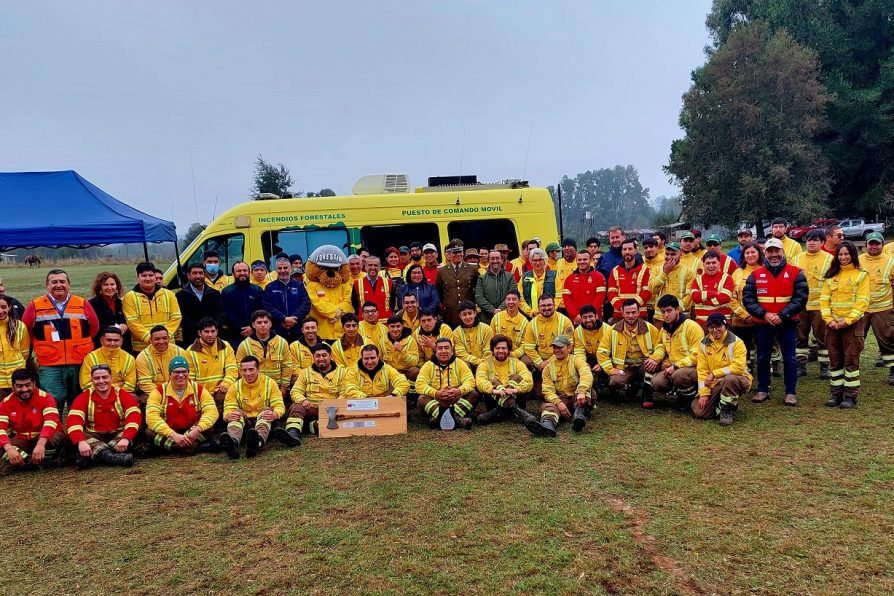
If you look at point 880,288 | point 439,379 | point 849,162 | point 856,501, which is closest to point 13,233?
point 439,379

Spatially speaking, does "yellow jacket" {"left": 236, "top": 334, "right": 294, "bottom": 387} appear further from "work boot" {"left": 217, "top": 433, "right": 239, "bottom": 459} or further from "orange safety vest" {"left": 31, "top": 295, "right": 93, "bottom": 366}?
"orange safety vest" {"left": 31, "top": 295, "right": 93, "bottom": 366}

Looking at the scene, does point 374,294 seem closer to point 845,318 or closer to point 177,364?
point 177,364

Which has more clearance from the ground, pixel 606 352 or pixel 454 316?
pixel 454 316

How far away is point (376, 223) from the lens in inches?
316

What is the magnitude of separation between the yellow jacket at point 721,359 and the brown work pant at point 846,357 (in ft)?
3.39

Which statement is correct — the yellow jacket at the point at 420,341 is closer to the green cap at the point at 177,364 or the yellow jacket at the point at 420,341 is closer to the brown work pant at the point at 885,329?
the green cap at the point at 177,364

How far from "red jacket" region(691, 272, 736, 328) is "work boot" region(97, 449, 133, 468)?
596 cm

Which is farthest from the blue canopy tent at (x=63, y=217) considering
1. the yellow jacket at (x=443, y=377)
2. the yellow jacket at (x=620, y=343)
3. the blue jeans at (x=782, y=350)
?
the blue jeans at (x=782, y=350)

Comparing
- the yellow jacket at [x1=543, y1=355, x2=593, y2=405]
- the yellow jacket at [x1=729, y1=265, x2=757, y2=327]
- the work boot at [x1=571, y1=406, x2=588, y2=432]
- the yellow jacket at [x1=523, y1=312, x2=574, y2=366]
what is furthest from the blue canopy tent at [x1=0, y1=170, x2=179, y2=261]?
the yellow jacket at [x1=729, y1=265, x2=757, y2=327]

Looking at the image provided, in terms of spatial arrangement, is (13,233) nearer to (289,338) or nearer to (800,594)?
(289,338)

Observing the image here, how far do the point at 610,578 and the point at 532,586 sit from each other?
43 cm

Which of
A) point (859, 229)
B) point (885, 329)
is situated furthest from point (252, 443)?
point (859, 229)

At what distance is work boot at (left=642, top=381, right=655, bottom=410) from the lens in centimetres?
602

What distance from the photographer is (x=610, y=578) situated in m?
2.90
